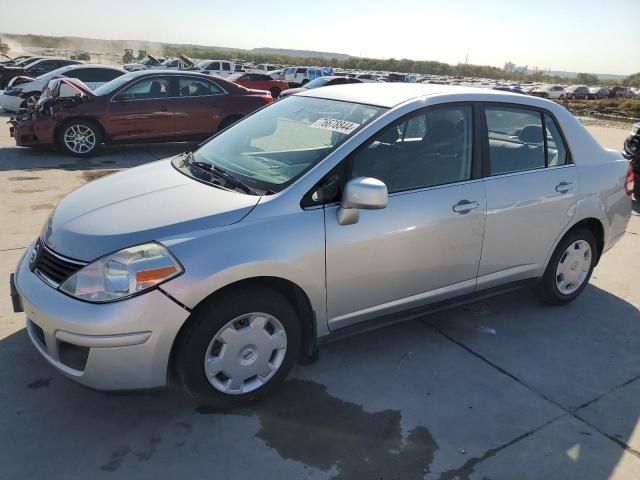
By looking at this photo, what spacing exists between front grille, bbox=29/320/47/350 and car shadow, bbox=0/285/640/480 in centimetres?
39

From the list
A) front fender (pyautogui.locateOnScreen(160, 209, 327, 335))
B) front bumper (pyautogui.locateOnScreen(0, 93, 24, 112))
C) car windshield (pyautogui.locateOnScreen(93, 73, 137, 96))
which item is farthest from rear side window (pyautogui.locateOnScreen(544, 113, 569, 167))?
front bumper (pyautogui.locateOnScreen(0, 93, 24, 112))

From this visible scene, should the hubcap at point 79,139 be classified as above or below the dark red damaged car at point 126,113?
below

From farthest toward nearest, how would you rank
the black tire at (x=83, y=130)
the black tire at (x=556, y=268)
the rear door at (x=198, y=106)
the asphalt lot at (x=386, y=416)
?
the rear door at (x=198, y=106) < the black tire at (x=83, y=130) < the black tire at (x=556, y=268) < the asphalt lot at (x=386, y=416)

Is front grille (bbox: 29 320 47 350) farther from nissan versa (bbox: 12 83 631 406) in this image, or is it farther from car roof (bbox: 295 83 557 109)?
car roof (bbox: 295 83 557 109)

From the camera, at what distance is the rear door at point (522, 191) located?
350 cm

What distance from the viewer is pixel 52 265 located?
261 centimetres

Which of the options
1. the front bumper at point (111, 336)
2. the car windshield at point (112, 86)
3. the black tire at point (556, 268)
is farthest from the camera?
the car windshield at point (112, 86)

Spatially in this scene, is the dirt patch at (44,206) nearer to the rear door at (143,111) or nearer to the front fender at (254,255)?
the rear door at (143,111)

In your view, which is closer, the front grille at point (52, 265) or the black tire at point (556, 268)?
the front grille at point (52, 265)

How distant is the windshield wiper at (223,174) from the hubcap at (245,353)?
0.72 m

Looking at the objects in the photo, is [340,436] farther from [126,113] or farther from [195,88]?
[195,88]

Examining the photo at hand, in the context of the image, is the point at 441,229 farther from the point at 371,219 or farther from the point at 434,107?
the point at 434,107

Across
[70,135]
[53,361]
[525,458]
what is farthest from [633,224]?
[70,135]

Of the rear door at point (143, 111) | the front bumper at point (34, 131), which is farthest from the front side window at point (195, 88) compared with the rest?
the front bumper at point (34, 131)
